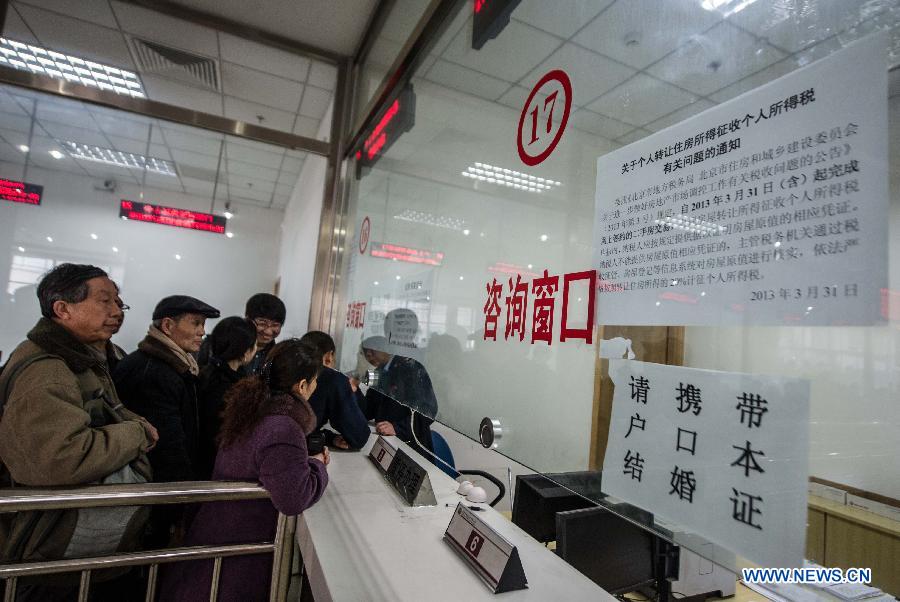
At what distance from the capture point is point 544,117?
1.16m

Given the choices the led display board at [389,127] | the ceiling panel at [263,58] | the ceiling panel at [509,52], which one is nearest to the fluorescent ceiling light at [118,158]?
the ceiling panel at [263,58]

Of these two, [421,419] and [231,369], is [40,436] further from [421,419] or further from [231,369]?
[421,419]

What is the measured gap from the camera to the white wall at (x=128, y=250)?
10.5 ft

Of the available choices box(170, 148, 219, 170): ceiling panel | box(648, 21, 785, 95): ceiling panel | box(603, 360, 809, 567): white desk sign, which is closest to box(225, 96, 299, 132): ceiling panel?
box(170, 148, 219, 170): ceiling panel

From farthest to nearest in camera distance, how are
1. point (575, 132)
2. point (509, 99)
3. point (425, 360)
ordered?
point (425, 360) → point (509, 99) → point (575, 132)

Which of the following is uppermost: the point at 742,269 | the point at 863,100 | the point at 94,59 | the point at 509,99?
the point at 94,59

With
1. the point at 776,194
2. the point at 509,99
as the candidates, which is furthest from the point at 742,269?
the point at 509,99

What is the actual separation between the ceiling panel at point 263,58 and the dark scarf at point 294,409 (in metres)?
2.87

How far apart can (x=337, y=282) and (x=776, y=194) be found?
3020mm

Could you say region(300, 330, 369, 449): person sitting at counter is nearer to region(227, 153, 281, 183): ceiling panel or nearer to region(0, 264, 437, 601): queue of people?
region(0, 264, 437, 601): queue of people

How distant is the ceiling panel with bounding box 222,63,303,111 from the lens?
3469 millimetres

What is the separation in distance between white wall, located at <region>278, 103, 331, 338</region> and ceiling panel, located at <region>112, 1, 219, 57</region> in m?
0.96

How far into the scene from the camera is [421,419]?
2.33m

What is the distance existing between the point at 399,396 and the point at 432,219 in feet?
2.47
